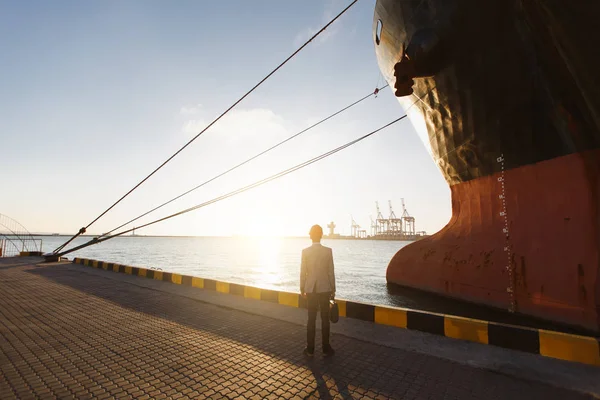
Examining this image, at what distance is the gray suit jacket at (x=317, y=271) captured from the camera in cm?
423

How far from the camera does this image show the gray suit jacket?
4.23 metres

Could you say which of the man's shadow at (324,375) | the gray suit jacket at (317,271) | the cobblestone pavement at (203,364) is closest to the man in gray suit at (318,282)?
the gray suit jacket at (317,271)

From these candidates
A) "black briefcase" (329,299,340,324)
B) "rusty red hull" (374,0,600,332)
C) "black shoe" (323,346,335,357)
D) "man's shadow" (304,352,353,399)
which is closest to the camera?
"man's shadow" (304,352,353,399)

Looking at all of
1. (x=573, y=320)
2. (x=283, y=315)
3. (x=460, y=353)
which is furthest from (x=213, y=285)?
(x=573, y=320)

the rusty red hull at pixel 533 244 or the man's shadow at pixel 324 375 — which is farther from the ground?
the rusty red hull at pixel 533 244

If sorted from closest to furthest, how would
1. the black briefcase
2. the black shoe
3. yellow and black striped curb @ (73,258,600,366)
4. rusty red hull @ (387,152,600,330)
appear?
yellow and black striped curb @ (73,258,600,366), the black shoe, the black briefcase, rusty red hull @ (387,152,600,330)

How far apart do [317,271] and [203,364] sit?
1.89 m

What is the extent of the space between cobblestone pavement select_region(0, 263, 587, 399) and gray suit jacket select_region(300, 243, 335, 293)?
90cm

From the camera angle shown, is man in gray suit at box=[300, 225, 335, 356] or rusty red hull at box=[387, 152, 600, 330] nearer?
man in gray suit at box=[300, 225, 335, 356]

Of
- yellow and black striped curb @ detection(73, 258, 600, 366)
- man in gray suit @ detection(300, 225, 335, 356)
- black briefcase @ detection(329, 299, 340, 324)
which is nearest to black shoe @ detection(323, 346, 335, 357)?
man in gray suit @ detection(300, 225, 335, 356)

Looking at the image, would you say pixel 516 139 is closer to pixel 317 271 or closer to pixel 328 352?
pixel 317 271

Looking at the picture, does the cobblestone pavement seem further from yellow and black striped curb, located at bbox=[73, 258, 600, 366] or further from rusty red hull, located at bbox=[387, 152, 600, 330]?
rusty red hull, located at bbox=[387, 152, 600, 330]

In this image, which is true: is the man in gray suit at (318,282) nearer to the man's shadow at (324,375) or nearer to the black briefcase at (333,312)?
the black briefcase at (333,312)

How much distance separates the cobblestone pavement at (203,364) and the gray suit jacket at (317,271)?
899mm
